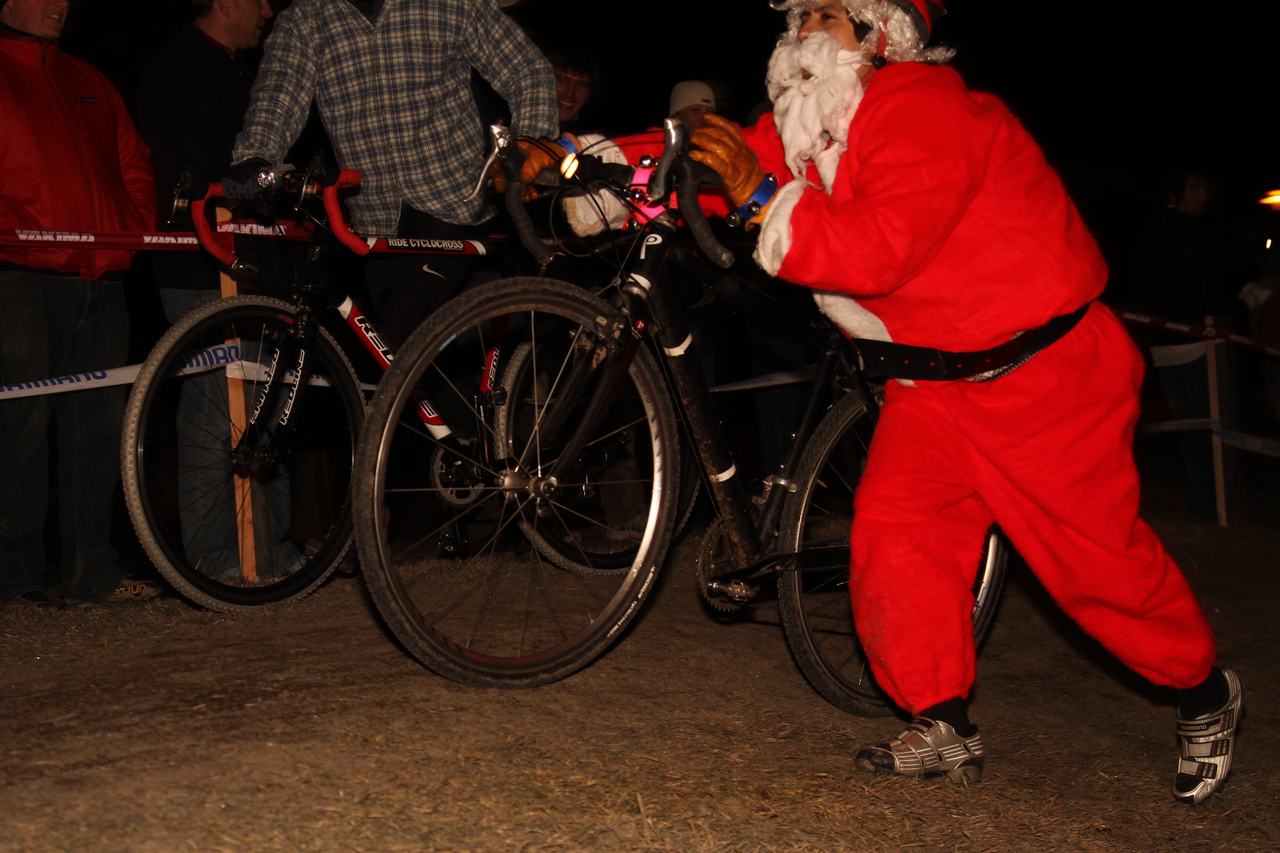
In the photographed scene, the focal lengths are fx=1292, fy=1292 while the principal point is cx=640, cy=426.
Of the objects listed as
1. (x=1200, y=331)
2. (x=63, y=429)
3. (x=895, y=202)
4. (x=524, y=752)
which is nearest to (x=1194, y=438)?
(x=1200, y=331)

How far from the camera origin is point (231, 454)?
4.16 m

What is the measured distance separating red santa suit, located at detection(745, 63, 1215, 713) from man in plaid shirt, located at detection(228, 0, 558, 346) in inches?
64.5

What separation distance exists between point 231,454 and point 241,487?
1.31ft

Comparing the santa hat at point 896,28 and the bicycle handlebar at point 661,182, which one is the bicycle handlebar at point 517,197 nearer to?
the bicycle handlebar at point 661,182

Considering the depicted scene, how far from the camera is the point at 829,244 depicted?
2688 millimetres

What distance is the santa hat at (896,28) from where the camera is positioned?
297cm

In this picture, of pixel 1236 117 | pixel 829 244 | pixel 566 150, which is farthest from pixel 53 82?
pixel 1236 117

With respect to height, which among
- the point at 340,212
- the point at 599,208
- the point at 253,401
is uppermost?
the point at 599,208

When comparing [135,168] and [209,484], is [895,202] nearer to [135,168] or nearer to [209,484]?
[209,484]

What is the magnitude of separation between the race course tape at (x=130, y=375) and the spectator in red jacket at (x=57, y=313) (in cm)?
3

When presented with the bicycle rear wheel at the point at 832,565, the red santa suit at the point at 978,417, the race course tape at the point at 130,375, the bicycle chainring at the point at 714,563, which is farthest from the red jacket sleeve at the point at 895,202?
the race course tape at the point at 130,375

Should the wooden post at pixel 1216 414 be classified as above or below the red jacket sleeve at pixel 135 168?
below

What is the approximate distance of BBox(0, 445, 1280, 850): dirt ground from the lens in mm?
2494

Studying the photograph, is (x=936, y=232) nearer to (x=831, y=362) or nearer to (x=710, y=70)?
(x=831, y=362)
